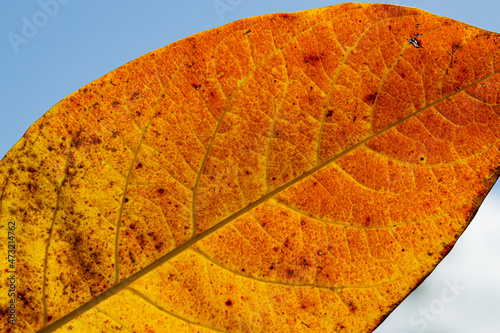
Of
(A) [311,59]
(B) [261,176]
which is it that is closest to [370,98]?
(A) [311,59]

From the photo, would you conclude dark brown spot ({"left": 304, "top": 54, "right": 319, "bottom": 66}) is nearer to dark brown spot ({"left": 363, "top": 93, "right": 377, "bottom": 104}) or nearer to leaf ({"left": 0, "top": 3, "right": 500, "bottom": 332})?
leaf ({"left": 0, "top": 3, "right": 500, "bottom": 332})

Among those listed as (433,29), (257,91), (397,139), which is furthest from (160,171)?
(433,29)

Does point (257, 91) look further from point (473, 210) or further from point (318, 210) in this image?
point (473, 210)

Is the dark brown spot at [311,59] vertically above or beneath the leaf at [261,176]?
above

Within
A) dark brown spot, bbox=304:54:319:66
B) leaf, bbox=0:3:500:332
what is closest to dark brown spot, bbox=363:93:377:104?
leaf, bbox=0:3:500:332

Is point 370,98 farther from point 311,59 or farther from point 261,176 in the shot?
point 261,176

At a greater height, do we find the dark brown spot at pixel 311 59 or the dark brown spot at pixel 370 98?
the dark brown spot at pixel 311 59


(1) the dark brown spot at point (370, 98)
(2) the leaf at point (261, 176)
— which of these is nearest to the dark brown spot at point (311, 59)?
(2) the leaf at point (261, 176)

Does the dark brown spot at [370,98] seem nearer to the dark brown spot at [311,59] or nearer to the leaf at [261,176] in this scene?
the leaf at [261,176]
